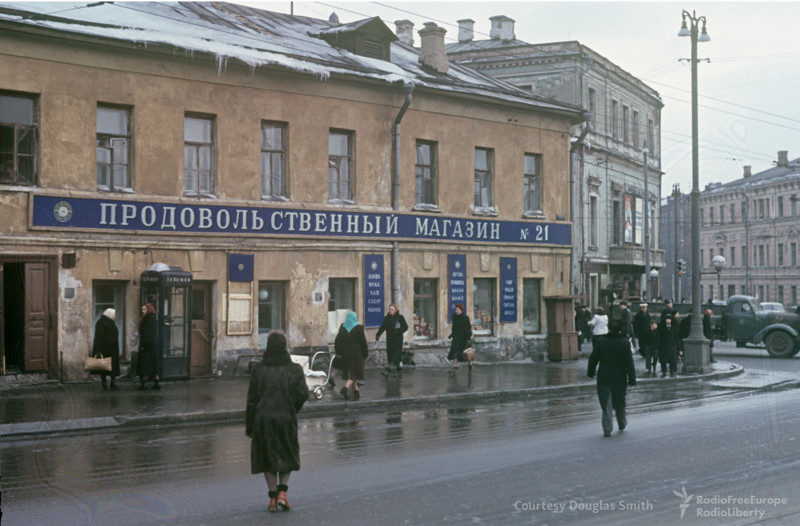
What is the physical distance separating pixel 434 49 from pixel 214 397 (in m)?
15.1

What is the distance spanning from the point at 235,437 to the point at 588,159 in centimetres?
3243

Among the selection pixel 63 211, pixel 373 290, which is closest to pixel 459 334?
pixel 373 290

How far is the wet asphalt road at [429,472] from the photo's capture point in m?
7.62

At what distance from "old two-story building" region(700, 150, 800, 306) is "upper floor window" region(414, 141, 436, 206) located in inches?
2268

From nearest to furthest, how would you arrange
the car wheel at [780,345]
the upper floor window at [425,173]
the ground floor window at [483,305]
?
1. the upper floor window at [425,173]
2. the ground floor window at [483,305]
3. the car wheel at [780,345]

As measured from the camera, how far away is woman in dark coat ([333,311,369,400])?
52.7ft

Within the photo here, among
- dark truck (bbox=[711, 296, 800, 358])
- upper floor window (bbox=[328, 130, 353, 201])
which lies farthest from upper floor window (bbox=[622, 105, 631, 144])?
upper floor window (bbox=[328, 130, 353, 201])

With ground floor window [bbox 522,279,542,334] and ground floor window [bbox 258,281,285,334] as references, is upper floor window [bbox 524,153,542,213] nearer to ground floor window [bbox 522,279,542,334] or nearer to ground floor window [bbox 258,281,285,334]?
ground floor window [bbox 522,279,542,334]

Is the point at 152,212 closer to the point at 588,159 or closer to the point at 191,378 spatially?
the point at 191,378

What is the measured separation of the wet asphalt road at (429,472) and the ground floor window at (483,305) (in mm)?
11050

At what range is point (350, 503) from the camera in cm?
794

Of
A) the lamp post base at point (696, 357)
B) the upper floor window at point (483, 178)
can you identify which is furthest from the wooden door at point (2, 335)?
the lamp post base at point (696, 357)

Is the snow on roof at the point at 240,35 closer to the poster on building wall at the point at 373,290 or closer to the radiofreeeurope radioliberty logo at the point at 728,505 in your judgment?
the poster on building wall at the point at 373,290

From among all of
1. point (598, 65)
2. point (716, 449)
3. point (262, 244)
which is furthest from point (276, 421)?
point (598, 65)
